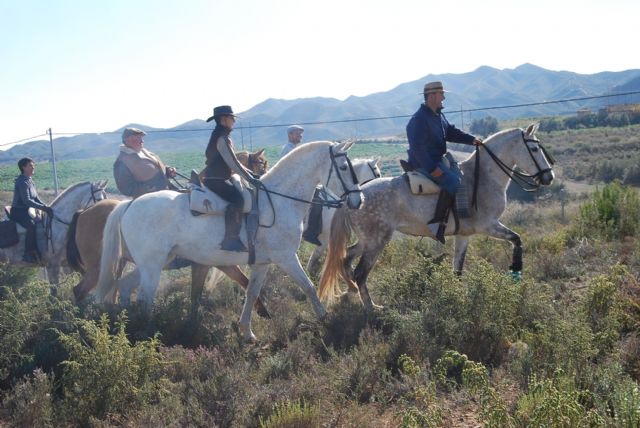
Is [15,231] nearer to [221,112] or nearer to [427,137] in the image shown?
[221,112]

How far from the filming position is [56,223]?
10312 mm

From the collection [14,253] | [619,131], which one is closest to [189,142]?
[619,131]

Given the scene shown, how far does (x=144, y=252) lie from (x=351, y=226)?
9.98ft

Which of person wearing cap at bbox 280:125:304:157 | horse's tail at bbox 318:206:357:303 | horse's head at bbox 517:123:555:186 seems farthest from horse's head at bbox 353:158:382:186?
horse's head at bbox 517:123:555:186

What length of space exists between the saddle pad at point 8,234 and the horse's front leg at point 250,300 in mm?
5634

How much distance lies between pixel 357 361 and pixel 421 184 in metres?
3.47

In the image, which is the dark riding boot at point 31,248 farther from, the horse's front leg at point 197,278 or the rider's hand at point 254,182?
the rider's hand at point 254,182

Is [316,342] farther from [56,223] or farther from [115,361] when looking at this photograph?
[56,223]

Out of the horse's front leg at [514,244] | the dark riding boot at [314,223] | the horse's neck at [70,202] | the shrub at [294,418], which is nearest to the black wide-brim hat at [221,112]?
the dark riding boot at [314,223]

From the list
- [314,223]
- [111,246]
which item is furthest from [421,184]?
[111,246]

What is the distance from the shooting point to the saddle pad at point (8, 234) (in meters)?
10.1

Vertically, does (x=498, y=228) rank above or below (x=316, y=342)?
above

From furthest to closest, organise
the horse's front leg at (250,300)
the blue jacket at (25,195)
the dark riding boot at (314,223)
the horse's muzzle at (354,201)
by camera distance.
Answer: the blue jacket at (25,195) → the dark riding boot at (314,223) → the horse's front leg at (250,300) → the horse's muzzle at (354,201)

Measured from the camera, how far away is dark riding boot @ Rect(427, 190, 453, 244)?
791 cm
